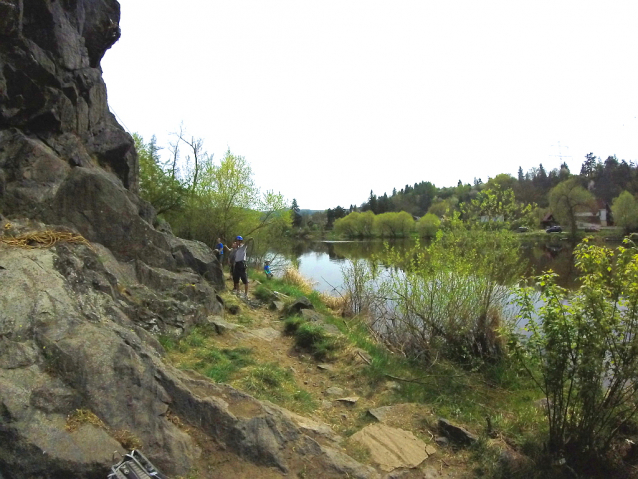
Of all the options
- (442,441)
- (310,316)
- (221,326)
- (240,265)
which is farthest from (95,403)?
(240,265)

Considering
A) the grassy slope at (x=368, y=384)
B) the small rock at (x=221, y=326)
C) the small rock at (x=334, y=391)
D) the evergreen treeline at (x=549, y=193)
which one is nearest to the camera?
the grassy slope at (x=368, y=384)

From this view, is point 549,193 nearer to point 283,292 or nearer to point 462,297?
point 283,292

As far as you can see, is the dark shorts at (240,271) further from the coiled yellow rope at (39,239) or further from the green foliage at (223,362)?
the coiled yellow rope at (39,239)

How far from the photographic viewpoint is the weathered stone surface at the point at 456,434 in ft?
19.3

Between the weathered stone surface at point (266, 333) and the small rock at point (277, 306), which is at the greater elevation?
the small rock at point (277, 306)

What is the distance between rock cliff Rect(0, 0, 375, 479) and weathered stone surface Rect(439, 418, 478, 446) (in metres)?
1.67

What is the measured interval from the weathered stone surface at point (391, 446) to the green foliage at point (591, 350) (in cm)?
167

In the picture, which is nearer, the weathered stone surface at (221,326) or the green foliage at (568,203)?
the weathered stone surface at (221,326)

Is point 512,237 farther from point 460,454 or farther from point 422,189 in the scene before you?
point 422,189

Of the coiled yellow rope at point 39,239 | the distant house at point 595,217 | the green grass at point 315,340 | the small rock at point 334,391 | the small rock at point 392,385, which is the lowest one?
the small rock at point 392,385

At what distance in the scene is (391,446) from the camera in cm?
564

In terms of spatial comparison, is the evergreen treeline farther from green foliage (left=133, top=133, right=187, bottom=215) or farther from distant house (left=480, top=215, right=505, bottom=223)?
green foliage (left=133, top=133, right=187, bottom=215)

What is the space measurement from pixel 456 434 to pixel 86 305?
4.98 metres

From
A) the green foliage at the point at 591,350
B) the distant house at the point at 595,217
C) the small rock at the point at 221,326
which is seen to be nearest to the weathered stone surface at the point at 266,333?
the small rock at the point at 221,326
